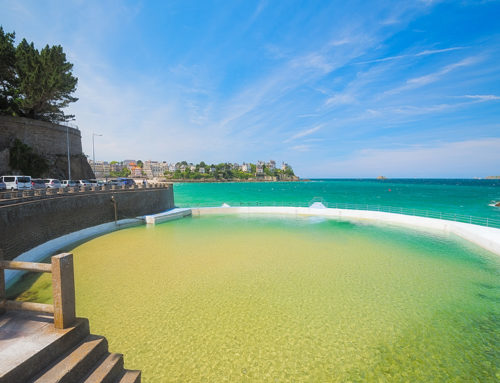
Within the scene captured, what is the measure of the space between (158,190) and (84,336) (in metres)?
26.1

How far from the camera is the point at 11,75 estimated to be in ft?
95.0

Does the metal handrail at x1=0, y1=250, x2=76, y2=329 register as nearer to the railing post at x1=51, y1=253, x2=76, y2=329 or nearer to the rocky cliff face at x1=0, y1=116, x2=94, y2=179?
the railing post at x1=51, y1=253, x2=76, y2=329

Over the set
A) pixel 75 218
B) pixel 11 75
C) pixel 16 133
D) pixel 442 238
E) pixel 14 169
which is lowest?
pixel 442 238

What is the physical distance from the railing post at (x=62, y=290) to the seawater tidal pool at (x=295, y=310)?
256 cm

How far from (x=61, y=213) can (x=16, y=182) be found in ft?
24.8

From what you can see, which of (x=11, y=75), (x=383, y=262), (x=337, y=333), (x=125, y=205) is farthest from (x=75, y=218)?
(x=11, y=75)

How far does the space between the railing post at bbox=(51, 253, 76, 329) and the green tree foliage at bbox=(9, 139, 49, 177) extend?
33645 mm

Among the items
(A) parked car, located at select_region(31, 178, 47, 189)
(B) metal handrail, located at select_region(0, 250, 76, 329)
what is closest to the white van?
(A) parked car, located at select_region(31, 178, 47, 189)

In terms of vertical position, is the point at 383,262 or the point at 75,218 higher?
the point at 75,218

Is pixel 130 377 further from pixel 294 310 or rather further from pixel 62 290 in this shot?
pixel 294 310

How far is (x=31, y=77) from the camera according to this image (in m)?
26.9

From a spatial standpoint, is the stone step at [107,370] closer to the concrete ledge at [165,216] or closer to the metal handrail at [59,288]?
the metal handrail at [59,288]

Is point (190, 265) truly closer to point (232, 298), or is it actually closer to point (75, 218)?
point (232, 298)

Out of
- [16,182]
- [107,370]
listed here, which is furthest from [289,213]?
[107,370]
